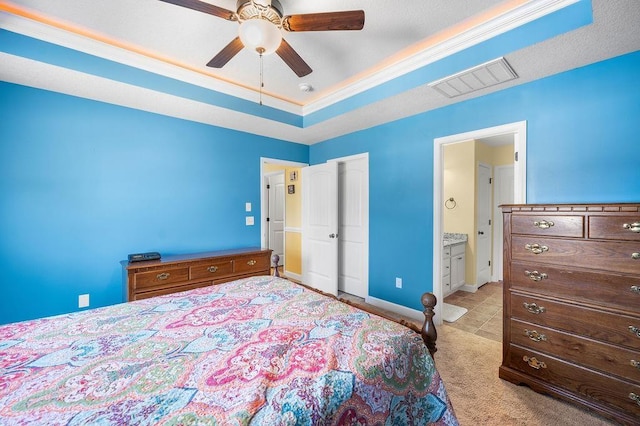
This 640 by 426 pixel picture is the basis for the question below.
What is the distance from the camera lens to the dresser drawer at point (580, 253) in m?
1.58

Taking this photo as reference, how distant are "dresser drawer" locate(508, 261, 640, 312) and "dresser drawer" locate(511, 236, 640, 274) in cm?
4

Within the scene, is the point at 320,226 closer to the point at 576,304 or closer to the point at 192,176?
the point at 192,176

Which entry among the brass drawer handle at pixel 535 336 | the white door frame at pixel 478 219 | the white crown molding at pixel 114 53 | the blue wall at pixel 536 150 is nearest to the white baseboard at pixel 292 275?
the blue wall at pixel 536 150

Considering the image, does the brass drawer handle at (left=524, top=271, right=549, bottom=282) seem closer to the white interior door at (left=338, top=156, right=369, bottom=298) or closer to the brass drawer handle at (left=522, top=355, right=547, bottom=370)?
the brass drawer handle at (left=522, top=355, right=547, bottom=370)

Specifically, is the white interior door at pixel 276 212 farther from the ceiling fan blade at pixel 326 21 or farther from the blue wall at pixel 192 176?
the ceiling fan blade at pixel 326 21

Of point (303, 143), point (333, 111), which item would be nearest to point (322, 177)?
point (303, 143)

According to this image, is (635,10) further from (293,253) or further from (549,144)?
(293,253)

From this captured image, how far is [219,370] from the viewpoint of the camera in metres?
0.98

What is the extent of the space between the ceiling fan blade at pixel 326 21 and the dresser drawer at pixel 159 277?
7.87 feet

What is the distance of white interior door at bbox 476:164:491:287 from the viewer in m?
4.34

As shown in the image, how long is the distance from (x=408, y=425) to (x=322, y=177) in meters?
3.31

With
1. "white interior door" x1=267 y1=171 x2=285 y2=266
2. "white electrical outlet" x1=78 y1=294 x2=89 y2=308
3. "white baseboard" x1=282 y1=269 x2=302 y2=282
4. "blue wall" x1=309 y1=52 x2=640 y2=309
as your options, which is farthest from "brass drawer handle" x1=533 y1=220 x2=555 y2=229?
"white interior door" x1=267 y1=171 x2=285 y2=266

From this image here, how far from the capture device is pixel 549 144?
222cm

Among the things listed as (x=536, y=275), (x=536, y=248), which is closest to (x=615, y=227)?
(x=536, y=248)
